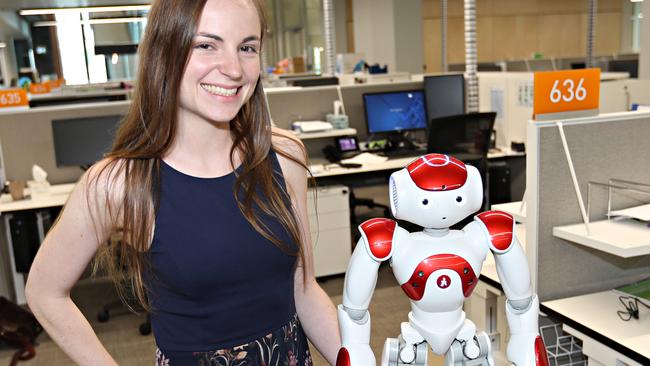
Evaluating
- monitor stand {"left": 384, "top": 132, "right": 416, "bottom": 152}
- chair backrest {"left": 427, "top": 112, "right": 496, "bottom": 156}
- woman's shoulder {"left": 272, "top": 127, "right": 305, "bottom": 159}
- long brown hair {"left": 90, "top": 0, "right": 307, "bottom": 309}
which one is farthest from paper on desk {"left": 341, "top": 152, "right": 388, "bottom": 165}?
long brown hair {"left": 90, "top": 0, "right": 307, "bottom": 309}

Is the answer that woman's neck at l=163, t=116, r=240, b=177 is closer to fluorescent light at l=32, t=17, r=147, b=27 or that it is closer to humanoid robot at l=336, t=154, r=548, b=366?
humanoid robot at l=336, t=154, r=548, b=366

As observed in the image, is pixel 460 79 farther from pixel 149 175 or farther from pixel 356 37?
pixel 356 37

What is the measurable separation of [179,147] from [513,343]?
0.60m

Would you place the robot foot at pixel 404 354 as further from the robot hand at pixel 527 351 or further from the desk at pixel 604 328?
the desk at pixel 604 328

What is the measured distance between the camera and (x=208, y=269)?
0.90m

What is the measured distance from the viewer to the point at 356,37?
9.93m

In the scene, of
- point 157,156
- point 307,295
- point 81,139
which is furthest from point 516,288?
point 81,139

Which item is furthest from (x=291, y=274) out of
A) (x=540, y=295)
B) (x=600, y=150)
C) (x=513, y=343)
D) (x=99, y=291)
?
(x=99, y=291)

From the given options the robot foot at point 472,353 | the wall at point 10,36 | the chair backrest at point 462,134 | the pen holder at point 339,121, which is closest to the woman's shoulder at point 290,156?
the robot foot at point 472,353

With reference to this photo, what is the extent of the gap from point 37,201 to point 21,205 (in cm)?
9

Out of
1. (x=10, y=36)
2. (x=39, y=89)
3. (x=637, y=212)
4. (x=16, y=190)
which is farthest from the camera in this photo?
(x=10, y=36)

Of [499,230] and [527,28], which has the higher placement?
[527,28]

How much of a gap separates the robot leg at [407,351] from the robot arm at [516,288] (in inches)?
5.5

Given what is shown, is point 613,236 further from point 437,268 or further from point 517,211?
point 437,268
